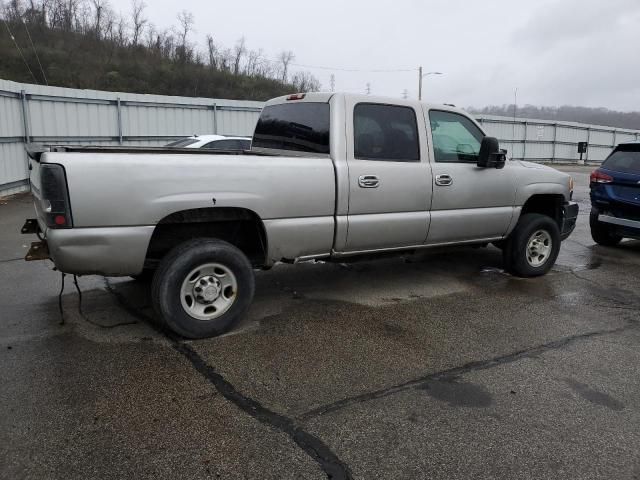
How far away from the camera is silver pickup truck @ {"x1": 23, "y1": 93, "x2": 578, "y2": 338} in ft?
12.2

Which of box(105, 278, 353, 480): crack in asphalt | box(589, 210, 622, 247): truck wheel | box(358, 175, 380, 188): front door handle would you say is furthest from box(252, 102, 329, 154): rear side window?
box(589, 210, 622, 247): truck wheel

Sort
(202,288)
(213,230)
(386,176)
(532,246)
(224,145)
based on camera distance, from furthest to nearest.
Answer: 1. (224,145)
2. (532,246)
3. (386,176)
4. (213,230)
5. (202,288)

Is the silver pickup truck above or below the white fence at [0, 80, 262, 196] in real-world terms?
below

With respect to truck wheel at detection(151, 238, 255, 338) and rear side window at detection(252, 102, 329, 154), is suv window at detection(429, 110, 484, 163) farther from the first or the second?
truck wheel at detection(151, 238, 255, 338)

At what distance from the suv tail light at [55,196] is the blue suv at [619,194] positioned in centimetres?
743

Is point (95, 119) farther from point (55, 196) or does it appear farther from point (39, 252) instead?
point (55, 196)

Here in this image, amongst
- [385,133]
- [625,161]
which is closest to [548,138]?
[625,161]

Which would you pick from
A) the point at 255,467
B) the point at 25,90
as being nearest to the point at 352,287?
the point at 255,467

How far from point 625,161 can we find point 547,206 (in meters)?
2.39

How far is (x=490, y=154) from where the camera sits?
214 inches

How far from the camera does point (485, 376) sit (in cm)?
369

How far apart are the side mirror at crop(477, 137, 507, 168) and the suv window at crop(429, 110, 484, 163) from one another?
0.52 feet

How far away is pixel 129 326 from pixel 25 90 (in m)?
10.7

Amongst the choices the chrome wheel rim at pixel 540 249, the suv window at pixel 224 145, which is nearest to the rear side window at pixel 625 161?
the chrome wheel rim at pixel 540 249
